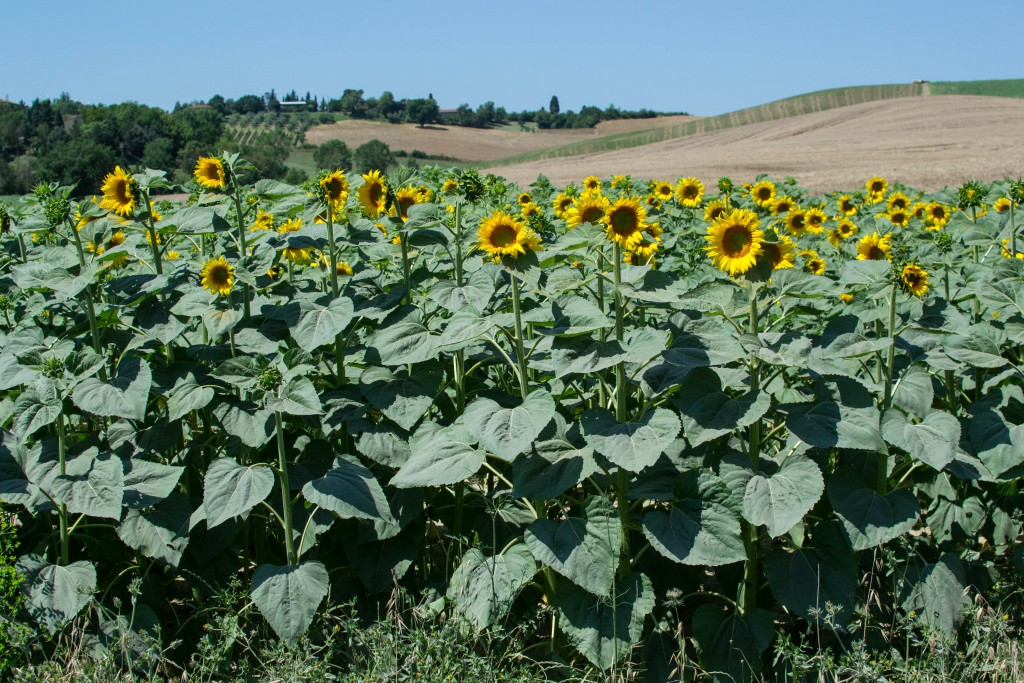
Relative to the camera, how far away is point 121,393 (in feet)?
10.0

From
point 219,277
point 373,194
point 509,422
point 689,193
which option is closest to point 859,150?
point 689,193

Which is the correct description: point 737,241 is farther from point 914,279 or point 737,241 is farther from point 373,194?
point 373,194

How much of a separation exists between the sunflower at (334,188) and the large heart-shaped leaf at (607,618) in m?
Answer: 1.73

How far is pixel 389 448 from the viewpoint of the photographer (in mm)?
3164

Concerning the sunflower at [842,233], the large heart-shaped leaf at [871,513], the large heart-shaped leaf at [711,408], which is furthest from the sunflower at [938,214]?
the large heart-shaped leaf at [711,408]

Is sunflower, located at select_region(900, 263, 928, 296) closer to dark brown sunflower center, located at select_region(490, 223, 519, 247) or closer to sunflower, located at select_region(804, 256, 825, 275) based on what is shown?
dark brown sunflower center, located at select_region(490, 223, 519, 247)

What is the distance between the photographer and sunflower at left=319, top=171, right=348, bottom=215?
3383mm

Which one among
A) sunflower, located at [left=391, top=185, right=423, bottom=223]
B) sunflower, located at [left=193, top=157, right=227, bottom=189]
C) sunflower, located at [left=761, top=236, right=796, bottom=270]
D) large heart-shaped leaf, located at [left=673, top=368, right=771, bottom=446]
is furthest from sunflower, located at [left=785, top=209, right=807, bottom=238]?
sunflower, located at [left=193, top=157, right=227, bottom=189]

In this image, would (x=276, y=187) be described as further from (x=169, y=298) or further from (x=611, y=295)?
(x=611, y=295)

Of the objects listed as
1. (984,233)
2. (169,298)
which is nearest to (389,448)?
(169,298)

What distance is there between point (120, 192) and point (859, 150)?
4063 cm

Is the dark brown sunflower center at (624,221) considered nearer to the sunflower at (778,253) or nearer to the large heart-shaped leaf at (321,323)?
the sunflower at (778,253)

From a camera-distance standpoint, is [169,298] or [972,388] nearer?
[169,298]

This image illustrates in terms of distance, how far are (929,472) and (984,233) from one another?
1.73 meters
